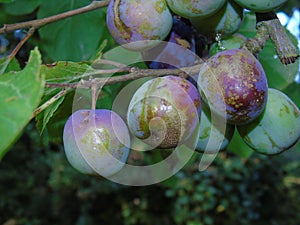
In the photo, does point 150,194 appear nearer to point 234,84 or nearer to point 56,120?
point 56,120

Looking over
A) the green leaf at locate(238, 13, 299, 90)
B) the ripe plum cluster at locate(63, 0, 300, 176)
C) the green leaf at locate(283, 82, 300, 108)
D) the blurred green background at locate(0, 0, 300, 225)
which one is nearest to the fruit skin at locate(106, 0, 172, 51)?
the ripe plum cluster at locate(63, 0, 300, 176)

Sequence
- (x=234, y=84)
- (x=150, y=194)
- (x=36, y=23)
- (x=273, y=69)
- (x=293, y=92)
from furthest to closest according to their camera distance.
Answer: (x=150, y=194) → (x=293, y=92) → (x=273, y=69) → (x=36, y=23) → (x=234, y=84)

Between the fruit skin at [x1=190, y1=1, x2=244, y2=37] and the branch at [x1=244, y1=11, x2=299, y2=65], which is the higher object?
the branch at [x1=244, y1=11, x2=299, y2=65]

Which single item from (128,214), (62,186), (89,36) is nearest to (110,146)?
(89,36)

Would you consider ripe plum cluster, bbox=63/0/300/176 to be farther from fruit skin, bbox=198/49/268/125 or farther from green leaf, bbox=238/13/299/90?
green leaf, bbox=238/13/299/90

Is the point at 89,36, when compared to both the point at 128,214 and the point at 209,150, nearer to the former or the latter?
the point at 209,150

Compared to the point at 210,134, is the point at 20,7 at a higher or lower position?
lower

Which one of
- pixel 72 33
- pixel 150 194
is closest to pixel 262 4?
pixel 72 33
